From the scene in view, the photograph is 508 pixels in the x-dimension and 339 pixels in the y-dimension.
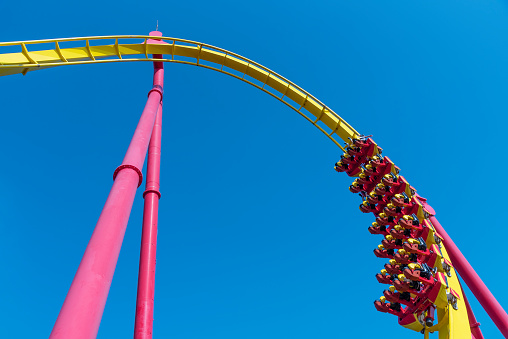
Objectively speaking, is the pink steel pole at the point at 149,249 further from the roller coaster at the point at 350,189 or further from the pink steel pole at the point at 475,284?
the pink steel pole at the point at 475,284

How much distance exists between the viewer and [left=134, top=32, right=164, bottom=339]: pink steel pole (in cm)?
671

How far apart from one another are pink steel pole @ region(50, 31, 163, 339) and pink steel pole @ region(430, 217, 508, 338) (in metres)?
9.10

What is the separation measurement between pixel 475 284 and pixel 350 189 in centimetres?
450

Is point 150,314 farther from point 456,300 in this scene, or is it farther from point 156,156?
point 456,300

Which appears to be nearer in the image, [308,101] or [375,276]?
[375,276]

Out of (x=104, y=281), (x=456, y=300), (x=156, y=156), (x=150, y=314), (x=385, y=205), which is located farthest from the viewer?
(x=385, y=205)

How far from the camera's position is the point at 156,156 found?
917 centimetres

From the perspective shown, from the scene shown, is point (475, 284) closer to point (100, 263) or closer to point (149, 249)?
point (149, 249)

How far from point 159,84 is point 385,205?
7644 mm

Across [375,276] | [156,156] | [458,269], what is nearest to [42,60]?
[156,156]

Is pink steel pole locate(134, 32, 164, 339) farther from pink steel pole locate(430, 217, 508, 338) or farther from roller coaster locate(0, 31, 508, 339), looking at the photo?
pink steel pole locate(430, 217, 508, 338)

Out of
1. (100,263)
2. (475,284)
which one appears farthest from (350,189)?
(100,263)

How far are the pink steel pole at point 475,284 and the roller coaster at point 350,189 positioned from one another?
3 centimetres

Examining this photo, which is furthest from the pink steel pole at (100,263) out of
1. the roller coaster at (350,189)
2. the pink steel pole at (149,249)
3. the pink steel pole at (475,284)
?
the pink steel pole at (475,284)
